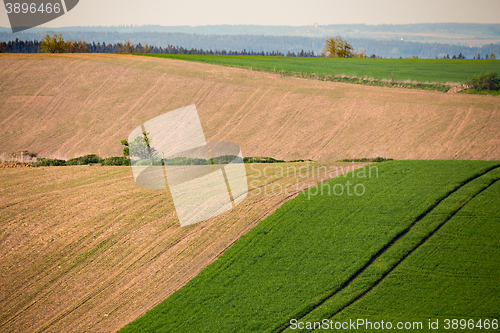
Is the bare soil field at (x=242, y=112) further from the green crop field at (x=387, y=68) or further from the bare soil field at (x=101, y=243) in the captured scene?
the bare soil field at (x=101, y=243)

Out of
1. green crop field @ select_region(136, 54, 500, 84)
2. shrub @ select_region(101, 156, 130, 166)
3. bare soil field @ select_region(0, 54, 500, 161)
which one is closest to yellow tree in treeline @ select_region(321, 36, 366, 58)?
green crop field @ select_region(136, 54, 500, 84)

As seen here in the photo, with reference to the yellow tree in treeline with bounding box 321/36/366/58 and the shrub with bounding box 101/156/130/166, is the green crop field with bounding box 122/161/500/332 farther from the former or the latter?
the yellow tree in treeline with bounding box 321/36/366/58

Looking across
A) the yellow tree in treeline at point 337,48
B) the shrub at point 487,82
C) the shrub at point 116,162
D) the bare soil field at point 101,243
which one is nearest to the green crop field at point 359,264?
the bare soil field at point 101,243

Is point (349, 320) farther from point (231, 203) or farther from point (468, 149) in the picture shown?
point (468, 149)

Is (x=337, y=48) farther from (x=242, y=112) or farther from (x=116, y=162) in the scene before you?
(x=116, y=162)

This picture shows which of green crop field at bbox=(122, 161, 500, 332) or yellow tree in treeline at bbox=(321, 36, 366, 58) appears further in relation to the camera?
yellow tree in treeline at bbox=(321, 36, 366, 58)

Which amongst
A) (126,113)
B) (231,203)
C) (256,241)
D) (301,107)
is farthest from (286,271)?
(126,113)
